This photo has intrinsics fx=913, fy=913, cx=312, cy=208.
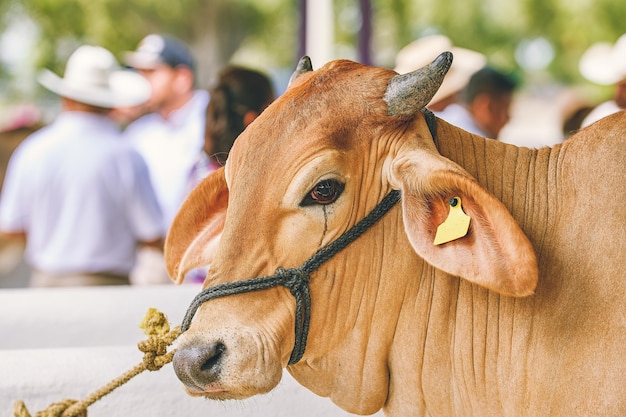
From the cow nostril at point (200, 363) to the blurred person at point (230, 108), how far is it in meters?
2.46

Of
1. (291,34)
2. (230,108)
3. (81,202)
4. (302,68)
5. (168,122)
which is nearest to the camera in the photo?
(302,68)

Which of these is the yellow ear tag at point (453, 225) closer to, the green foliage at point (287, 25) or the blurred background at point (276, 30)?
the blurred background at point (276, 30)

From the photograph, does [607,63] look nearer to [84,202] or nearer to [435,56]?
[435,56]

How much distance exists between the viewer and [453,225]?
2.17 m

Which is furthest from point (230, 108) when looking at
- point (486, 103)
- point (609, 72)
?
point (609, 72)

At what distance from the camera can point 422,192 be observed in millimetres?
2191

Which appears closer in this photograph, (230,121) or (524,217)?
(524,217)

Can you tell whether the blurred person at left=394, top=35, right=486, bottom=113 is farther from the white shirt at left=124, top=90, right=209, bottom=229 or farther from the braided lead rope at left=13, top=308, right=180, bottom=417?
the braided lead rope at left=13, top=308, right=180, bottom=417

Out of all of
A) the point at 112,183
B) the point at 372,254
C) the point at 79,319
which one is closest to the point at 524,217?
the point at 372,254

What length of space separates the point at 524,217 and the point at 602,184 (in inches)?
8.2

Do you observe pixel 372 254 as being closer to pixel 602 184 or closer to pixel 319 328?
pixel 319 328

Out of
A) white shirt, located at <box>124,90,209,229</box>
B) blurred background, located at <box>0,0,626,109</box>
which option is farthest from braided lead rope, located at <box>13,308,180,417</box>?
blurred background, located at <box>0,0,626,109</box>

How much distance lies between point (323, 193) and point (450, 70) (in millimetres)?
4868

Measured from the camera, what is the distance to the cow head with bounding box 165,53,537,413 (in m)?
2.11
